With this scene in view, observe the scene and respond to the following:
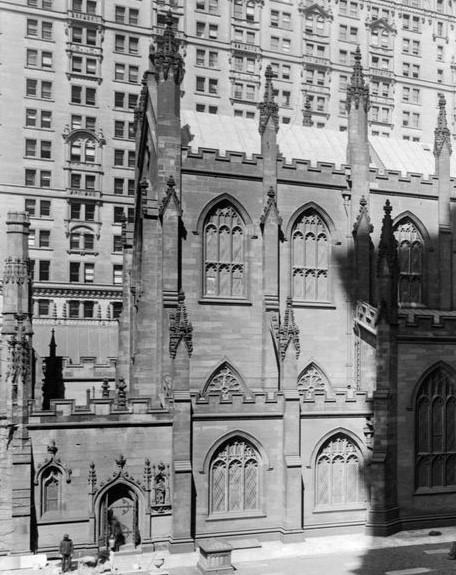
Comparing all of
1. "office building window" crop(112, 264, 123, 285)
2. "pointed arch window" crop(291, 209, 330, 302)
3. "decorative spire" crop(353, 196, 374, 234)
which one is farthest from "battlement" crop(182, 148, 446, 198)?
"office building window" crop(112, 264, 123, 285)

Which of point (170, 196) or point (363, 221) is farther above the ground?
point (170, 196)

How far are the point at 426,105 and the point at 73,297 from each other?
136 feet

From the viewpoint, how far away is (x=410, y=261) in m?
→ 36.7

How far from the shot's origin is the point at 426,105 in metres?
71.9

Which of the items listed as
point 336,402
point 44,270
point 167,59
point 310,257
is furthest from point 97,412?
point 44,270

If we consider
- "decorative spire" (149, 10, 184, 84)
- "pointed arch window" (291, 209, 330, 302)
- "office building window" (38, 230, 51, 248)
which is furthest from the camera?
"office building window" (38, 230, 51, 248)

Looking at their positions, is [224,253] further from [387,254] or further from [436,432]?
[436,432]

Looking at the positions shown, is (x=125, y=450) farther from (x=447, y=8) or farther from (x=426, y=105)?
(x=447, y=8)

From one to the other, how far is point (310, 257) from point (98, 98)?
31.9 metres

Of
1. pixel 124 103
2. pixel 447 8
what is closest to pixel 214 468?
pixel 124 103

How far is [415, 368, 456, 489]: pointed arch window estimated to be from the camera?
29.9 metres

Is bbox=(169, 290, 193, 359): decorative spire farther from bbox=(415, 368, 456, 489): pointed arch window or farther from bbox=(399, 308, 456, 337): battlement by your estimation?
bbox=(415, 368, 456, 489): pointed arch window

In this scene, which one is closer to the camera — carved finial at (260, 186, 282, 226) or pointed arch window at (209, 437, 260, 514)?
pointed arch window at (209, 437, 260, 514)

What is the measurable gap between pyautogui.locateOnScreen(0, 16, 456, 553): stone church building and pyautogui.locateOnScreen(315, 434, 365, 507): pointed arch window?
0.07m
